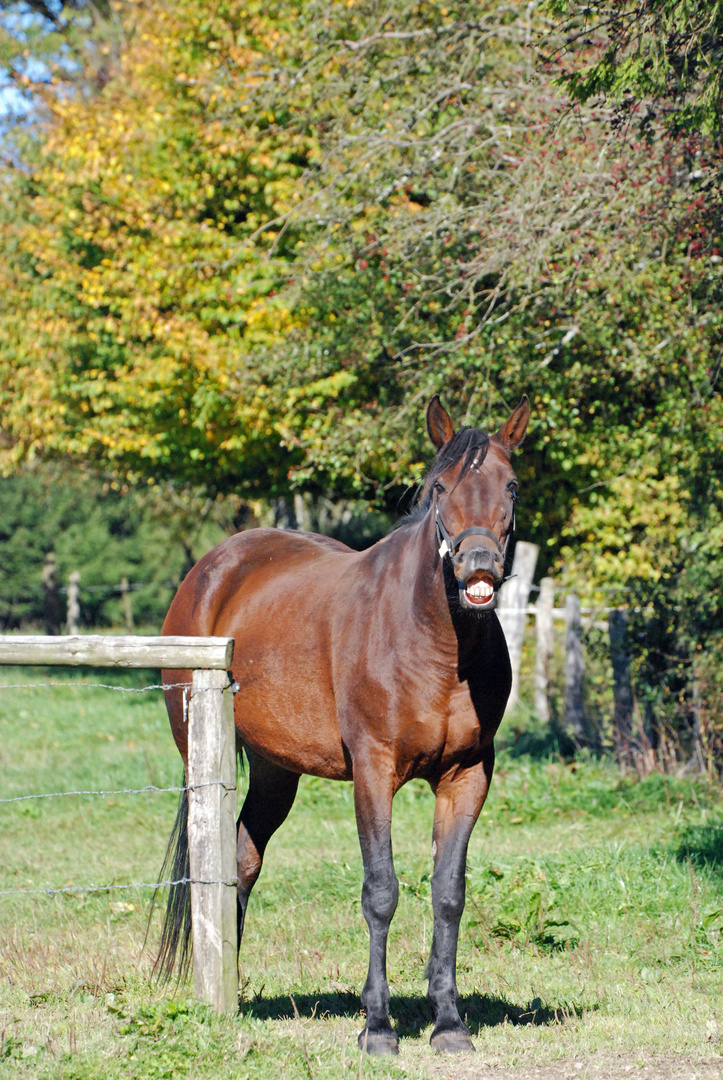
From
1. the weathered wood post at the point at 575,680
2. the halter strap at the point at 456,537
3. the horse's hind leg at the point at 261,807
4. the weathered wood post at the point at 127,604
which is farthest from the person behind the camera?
the weathered wood post at the point at 127,604

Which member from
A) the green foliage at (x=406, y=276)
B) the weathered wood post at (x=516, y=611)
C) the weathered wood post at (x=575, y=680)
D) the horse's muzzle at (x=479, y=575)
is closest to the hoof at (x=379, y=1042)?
the horse's muzzle at (x=479, y=575)

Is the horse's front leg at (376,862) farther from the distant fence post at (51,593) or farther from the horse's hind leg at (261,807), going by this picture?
the distant fence post at (51,593)

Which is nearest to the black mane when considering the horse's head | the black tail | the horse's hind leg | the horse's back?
the horse's head

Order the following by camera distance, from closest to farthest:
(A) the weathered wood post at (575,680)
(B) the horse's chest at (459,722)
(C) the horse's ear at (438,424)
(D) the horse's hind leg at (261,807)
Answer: (B) the horse's chest at (459,722)
(C) the horse's ear at (438,424)
(D) the horse's hind leg at (261,807)
(A) the weathered wood post at (575,680)

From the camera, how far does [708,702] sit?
30.3 ft

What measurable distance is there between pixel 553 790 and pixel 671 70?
5.47 metres

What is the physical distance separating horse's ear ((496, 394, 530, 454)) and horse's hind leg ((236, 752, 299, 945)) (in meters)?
2.12

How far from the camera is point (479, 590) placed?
3689mm

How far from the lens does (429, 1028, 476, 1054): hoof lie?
13.2ft

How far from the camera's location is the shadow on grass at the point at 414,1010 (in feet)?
14.6

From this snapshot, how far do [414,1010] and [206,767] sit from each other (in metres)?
1.49

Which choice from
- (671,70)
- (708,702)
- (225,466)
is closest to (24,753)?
(225,466)

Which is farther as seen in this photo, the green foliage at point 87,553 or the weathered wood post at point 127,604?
the green foliage at point 87,553

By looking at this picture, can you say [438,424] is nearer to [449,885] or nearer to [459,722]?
[459,722]
